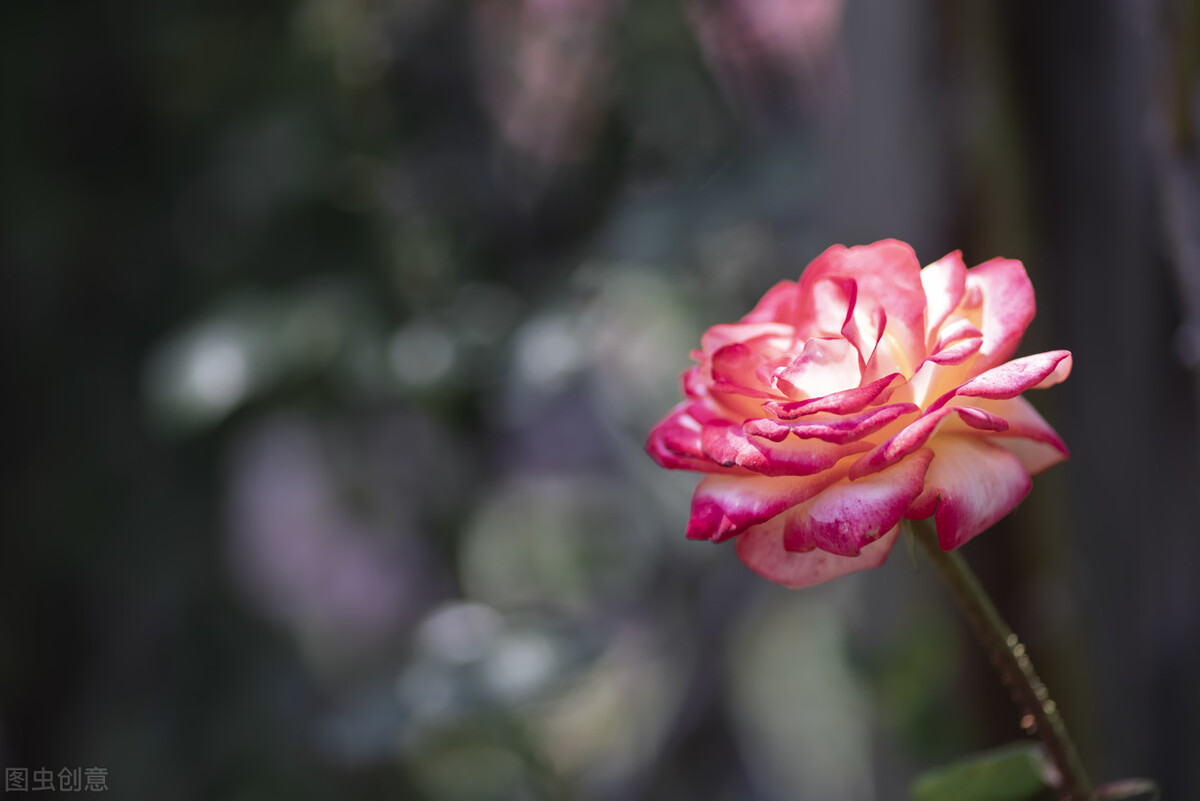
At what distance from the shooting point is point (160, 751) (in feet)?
3.64

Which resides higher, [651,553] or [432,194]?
[432,194]

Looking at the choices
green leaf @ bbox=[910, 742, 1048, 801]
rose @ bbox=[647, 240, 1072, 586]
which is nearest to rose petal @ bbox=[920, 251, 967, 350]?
rose @ bbox=[647, 240, 1072, 586]

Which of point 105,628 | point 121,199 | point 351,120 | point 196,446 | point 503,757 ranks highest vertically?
point 121,199

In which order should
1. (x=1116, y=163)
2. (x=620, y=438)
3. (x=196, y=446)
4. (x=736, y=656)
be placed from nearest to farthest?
1. (x=1116, y=163)
2. (x=620, y=438)
3. (x=196, y=446)
4. (x=736, y=656)

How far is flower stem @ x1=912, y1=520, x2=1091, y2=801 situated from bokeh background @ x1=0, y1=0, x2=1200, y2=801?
0.19 metres

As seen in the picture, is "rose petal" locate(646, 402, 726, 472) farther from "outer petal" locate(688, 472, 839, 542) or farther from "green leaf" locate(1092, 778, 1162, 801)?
"green leaf" locate(1092, 778, 1162, 801)

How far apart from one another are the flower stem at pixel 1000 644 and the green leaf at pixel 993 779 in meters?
0.04

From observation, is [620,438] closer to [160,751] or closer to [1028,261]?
[1028,261]

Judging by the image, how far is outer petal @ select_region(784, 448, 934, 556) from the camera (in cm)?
20

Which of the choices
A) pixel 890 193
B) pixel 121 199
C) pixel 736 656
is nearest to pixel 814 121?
pixel 890 193

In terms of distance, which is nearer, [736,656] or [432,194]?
[432,194]

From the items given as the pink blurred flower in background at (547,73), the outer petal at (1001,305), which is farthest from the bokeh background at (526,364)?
the outer petal at (1001,305)

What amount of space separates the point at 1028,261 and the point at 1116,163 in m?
0.07

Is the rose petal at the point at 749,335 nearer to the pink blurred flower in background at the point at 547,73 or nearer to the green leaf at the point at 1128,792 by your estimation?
the green leaf at the point at 1128,792
